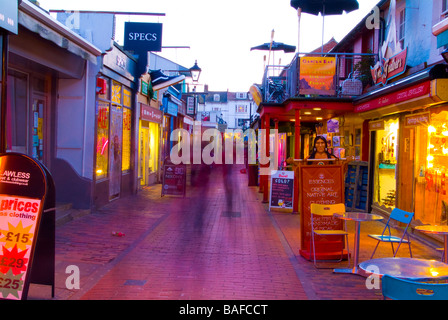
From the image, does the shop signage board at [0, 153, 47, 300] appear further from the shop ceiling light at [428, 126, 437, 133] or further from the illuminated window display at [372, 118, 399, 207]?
the illuminated window display at [372, 118, 399, 207]

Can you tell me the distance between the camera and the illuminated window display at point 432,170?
757 cm

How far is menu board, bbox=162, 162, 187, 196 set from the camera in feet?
45.8

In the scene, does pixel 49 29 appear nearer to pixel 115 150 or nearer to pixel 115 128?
pixel 115 128

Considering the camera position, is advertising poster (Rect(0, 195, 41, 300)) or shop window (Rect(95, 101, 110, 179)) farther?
shop window (Rect(95, 101, 110, 179))

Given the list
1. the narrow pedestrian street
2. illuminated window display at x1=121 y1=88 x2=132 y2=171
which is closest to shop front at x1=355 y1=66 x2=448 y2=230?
the narrow pedestrian street

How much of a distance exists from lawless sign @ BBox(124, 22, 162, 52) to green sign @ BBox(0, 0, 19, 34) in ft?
23.9

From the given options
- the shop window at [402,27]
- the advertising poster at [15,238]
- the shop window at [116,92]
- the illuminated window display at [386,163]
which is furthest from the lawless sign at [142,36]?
the advertising poster at [15,238]

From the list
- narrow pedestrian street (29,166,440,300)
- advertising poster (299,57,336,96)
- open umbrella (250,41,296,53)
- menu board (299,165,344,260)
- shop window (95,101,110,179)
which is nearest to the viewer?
narrow pedestrian street (29,166,440,300)

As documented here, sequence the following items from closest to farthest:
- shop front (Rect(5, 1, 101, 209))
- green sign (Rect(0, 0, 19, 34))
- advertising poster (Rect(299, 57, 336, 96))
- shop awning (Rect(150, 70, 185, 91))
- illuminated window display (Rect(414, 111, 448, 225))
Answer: green sign (Rect(0, 0, 19, 34)), illuminated window display (Rect(414, 111, 448, 225)), shop front (Rect(5, 1, 101, 209)), advertising poster (Rect(299, 57, 336, 96)), shop awning (Rect(150, 70, 185, 91))

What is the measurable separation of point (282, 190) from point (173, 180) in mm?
3903

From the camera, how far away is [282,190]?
12.0 m

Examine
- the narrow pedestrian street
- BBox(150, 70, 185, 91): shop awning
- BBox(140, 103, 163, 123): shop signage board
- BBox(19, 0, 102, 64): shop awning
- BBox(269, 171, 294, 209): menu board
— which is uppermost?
BBox(150, 70, 185, 91): shop awning

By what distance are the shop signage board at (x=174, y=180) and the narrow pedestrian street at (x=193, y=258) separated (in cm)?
249

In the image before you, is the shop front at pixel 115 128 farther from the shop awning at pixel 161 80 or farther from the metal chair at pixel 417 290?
the metal chair at pixel 417 290
